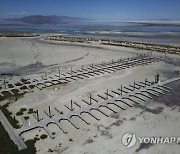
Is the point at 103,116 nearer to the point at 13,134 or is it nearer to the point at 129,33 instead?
the point at 13,134

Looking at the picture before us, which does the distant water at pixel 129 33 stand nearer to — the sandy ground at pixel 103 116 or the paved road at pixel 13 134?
the sandy ground at pixel 103 116

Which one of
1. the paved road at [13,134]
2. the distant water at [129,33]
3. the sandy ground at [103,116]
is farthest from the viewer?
the distant water at [129,33]

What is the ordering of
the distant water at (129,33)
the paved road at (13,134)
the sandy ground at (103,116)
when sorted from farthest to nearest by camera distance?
1. the distant water at (129,33)
2. the sandy ground at (103,116)
3. the paved road at (13,134)

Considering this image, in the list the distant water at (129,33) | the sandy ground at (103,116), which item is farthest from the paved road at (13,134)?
the distant water at (129,33)

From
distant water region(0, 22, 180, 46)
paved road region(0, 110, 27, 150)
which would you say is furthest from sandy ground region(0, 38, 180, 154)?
distant water region(0, 22, 180, 46)

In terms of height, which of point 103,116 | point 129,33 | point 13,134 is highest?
point 129,33

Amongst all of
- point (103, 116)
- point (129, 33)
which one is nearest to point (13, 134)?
point (103, 116)

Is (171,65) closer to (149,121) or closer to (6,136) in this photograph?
(149,121)

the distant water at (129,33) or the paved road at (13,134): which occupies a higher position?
the distant water at (129,33)

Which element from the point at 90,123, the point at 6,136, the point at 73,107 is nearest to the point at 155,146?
the point at 90,123
